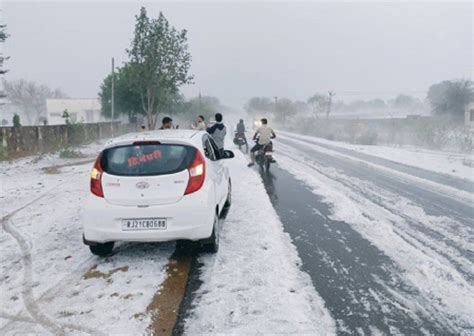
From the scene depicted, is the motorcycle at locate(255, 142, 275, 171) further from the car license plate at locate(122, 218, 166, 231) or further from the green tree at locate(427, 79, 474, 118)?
the green tree at locate(427, 79, 474, 118)

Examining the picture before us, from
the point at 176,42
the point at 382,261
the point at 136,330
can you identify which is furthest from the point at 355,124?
the point at 136,330

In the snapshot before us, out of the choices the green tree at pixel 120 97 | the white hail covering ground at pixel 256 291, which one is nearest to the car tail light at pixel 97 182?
the white hail covering ground at pixel 256 291

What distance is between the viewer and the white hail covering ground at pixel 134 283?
3.44 meters

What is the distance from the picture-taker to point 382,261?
4859 millimetres

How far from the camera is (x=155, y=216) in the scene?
465 centimetres

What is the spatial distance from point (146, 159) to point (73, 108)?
77298 millimetres

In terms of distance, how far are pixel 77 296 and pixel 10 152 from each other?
1439 cm

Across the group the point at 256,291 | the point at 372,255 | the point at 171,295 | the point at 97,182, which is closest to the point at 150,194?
the point at 97,182

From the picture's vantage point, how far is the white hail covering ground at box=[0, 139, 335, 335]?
11.3ft

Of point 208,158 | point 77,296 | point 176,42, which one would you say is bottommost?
point 77,296

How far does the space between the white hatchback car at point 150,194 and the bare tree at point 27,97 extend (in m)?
97.9

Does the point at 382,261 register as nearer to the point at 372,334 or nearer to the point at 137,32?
the point at 372,334

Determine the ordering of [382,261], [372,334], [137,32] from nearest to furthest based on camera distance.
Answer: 1. [372,334]
2. [382,261]
3. [137,32]

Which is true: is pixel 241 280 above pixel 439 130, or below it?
below
